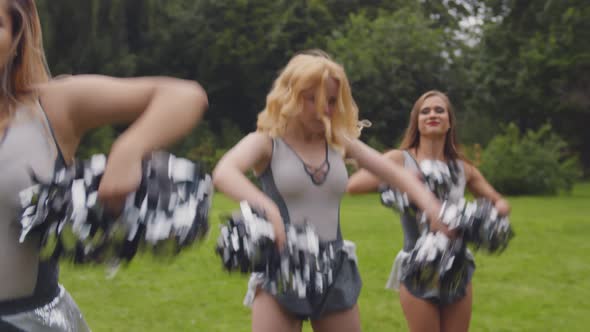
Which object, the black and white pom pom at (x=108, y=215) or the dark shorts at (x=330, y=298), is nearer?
the black and white pom pom at (x=108, y=215)

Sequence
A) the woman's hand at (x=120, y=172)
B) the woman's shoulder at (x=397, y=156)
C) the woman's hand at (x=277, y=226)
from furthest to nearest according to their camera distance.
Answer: the woman's shoulder at (x=397, y=156) < the woman's hand at (x=277, y=226) < the woman's hand at (x=120, y=172)

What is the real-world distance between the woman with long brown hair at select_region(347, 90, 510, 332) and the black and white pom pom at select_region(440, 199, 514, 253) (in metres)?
0.45

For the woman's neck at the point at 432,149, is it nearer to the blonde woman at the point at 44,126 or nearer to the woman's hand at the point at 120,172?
the blonde woman at the point at 44,126

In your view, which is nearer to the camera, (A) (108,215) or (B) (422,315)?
(A) (108,215)

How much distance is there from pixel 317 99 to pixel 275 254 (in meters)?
0.79

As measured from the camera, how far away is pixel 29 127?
2.18 metres

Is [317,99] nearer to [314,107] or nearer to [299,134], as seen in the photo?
[314,107]

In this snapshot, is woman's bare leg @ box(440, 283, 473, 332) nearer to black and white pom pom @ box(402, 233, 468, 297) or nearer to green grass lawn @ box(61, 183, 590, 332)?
black and white pom pom @ box(402, 233, 468, 297)

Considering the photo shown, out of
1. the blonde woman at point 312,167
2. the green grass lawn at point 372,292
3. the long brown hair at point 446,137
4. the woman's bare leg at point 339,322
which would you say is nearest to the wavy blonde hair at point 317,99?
the blonde woman at point 312,167

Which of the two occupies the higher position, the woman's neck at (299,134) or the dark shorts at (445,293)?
the woman's neck at (299,134)

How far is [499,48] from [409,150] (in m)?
31.9

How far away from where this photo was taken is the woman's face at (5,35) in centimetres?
215

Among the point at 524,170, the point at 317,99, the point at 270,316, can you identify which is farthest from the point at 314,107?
the point at 524,170

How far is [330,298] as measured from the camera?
11.8ft
